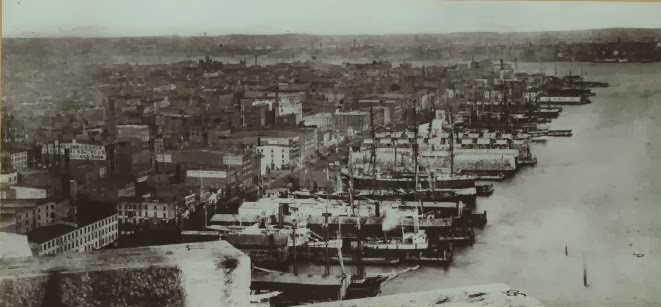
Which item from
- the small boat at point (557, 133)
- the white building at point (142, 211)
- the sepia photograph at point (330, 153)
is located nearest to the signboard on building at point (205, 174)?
the sepia photograph at point (330, 153)

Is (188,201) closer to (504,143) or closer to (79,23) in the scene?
(79,23)

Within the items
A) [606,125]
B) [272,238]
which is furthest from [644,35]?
[272,238]

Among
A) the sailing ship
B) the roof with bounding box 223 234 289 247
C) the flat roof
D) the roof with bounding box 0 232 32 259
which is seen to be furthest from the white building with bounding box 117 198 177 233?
the sailing ship

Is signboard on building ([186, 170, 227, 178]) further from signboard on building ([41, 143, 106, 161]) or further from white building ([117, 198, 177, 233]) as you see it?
Result: signboard on building ([41, 143, 106, 161])

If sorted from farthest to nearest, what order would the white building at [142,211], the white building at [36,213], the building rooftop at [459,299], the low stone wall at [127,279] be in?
the building rooftop at [459,299], the white building at [142,211], the white building at [36,213], the low stone wall at [127,279]

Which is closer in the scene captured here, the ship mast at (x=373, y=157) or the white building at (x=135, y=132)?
the white building at (x=135, y=132)

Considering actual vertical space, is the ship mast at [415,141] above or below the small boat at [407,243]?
above

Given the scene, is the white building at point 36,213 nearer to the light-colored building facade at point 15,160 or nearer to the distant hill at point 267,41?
the light-colored building facade at point 15,160
